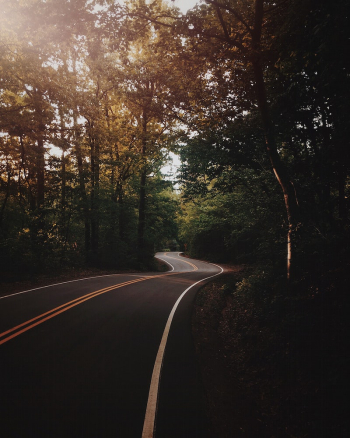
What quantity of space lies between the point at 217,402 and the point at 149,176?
21.4 m

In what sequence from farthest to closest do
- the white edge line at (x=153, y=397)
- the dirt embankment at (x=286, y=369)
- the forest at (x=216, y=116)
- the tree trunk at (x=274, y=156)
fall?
the tree trunk at (x=274, y=156) < the forest at (x=216, y=116) < the dirt embankment at (x=286, y=369) < the white edge line at (x=153, y=397)

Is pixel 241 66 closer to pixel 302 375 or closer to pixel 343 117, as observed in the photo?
pixel 343 117

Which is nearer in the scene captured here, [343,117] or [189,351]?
[343,117]

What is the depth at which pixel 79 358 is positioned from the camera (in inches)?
169

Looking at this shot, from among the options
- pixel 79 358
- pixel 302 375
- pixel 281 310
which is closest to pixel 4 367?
pixel 79 358

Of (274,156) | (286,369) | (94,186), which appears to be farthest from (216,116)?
(94,186)

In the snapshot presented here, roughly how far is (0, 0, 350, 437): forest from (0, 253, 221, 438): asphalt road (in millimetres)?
2213

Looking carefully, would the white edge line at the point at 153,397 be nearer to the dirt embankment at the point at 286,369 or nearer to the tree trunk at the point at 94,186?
the dirt embankment at the point at 286,369

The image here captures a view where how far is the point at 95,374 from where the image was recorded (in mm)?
3818

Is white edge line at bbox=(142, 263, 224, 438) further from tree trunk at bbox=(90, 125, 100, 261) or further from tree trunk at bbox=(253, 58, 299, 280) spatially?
tree trunk at bbox=(90, 125, 100, 261)

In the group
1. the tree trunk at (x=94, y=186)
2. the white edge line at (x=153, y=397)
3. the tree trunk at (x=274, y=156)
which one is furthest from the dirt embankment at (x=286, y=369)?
the tree trunk at (x=94, y=186)

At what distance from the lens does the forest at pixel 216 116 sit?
4.68m

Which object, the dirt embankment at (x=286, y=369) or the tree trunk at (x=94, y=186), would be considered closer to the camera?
the dirt embankment at (x=286, y=369)

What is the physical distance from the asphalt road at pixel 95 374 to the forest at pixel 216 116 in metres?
2.21
